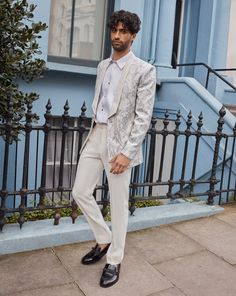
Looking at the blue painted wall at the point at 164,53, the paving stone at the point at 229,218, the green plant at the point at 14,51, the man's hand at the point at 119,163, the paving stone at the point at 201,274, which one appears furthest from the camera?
the blue painted wall at the point at 164,53

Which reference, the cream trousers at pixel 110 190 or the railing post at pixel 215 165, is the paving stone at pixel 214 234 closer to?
the railing post at pixel 215 165

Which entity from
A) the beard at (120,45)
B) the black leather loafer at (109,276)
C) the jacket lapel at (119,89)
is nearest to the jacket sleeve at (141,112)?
the jacket lapel at (119,89)

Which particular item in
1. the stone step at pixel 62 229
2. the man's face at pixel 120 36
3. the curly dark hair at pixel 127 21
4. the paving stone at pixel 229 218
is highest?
the curly dark hair at pixel 127 21

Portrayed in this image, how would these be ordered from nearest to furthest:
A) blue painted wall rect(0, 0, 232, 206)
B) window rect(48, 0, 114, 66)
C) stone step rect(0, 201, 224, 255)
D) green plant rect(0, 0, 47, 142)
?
green plant rect(0, 0, 47, 142) → stone step rect(0, 201, 224, 255) → blue painted wall rect(0, 0, 232, 206) → window rect(48, 0, 114, 66)

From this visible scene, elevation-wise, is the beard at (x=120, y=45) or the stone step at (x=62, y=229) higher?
the beard at (x=120, y=45)

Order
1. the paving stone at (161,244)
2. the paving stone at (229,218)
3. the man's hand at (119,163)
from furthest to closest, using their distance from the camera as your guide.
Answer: the paving stone at (229,218) < the paving stone at (161,244) < the man's hand at (119,163)

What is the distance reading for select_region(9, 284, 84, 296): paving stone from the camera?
9.10ft

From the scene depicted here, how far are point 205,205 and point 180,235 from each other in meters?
0.98

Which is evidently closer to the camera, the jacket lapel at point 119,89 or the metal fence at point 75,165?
the jacket lapel at point 119,89

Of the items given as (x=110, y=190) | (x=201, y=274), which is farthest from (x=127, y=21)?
(x=201, y=274)

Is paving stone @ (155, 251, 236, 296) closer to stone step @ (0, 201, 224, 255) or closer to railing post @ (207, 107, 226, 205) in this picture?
stone step @ (0, 201, 224, 255)

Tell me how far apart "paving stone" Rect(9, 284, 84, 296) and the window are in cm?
476

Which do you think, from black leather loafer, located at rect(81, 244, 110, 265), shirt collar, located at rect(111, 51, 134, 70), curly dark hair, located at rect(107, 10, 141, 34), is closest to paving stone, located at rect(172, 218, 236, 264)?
black leather loafer, located at rect(81, 244, 110, 265)

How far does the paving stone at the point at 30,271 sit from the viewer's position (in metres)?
2.88
